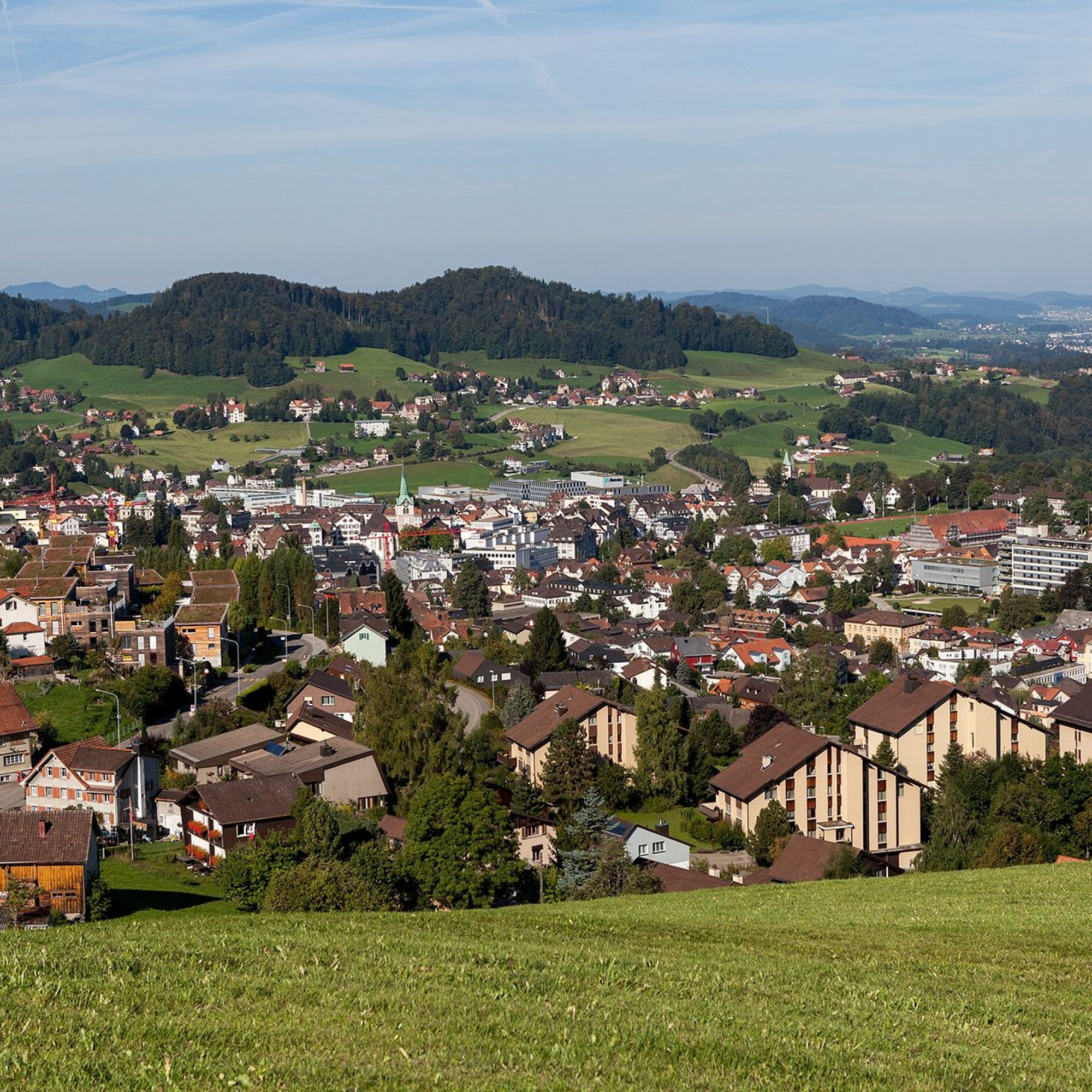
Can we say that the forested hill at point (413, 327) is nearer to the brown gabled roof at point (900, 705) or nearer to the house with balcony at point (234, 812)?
the brown gabled roof at point (900, 705)

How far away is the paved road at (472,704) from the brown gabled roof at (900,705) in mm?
8206

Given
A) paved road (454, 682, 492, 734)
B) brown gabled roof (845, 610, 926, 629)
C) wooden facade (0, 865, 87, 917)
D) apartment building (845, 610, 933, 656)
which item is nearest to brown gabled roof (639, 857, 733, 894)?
wooden facade (0, 865, 87, 917)

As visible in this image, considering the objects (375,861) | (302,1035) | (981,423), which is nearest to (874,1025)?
(302,1035)

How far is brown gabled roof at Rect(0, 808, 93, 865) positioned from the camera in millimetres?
16797

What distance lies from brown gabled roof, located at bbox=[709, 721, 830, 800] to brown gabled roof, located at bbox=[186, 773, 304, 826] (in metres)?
7.27

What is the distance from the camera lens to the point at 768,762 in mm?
23469

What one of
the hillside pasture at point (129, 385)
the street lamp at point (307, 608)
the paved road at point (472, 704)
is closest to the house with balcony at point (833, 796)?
the paved road at point (472, 704)

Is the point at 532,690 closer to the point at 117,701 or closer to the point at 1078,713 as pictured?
the point at 117,701

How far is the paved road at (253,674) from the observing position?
28859 millimetres

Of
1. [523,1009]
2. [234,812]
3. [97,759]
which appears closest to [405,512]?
[97,759]

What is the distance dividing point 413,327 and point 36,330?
132 ft

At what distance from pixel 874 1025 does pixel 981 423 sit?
11196 centimetres

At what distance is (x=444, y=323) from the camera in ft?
520

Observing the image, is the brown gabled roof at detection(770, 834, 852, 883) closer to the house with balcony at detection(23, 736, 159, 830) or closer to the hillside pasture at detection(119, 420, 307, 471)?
the house with balcony at detection(23, 736, 159, 830)
